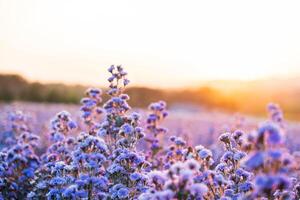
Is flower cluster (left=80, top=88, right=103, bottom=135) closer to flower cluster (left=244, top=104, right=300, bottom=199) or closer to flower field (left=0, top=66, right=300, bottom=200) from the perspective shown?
flower field (left=0, top=66, right=300, bottom=200)

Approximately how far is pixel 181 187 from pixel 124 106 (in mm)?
4496

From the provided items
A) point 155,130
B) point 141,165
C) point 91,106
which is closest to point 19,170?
point 91,106

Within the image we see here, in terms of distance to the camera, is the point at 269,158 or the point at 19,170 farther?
the point at 19,170

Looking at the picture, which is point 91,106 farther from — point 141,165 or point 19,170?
point 141,165

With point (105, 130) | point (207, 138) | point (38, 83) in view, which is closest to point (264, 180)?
point (105, 130)

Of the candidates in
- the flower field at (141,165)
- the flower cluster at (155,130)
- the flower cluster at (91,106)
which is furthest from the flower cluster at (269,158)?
the flower cluster at (155,130)

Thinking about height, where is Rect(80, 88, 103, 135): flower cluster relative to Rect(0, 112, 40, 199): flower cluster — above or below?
above

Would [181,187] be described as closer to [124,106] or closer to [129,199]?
[129,199]

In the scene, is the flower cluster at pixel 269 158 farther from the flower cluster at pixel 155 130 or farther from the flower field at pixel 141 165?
the flower cluster at pixel 155 130

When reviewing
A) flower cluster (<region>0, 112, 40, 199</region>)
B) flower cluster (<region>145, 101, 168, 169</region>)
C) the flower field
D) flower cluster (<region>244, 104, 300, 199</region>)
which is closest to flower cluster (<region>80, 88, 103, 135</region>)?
the flower field

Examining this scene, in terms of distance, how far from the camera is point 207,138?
813 inches

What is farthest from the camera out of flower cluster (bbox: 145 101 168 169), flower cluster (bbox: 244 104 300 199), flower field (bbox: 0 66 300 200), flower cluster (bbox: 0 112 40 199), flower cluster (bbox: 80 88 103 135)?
flower cluster (bbox: 145 101 168 169)

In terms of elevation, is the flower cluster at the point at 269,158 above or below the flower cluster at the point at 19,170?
above

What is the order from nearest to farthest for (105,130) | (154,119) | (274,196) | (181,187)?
(181,187)
(274,196)
(105,130)
(154,119)
